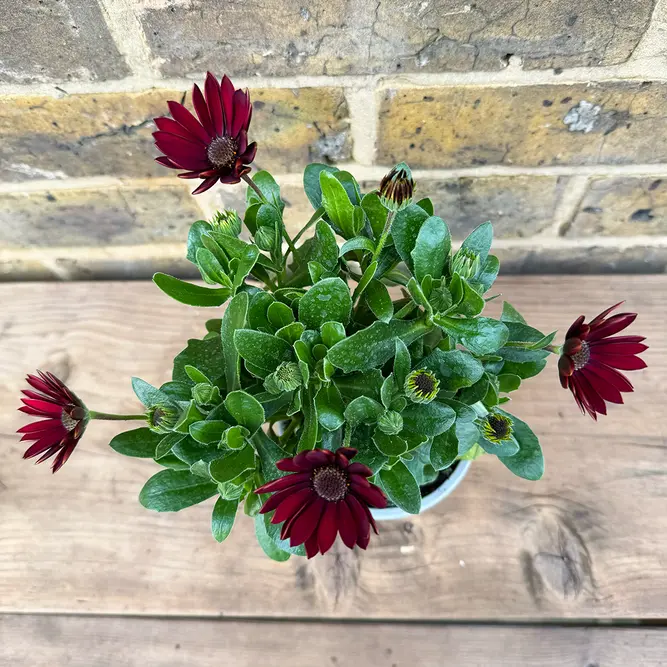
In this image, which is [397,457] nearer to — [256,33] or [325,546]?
[325,546]

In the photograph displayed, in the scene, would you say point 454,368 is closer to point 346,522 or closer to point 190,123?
point 346,522

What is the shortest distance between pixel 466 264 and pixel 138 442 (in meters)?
0.24

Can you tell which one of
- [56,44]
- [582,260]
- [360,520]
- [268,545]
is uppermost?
[56,44]

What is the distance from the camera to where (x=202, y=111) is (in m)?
0.35

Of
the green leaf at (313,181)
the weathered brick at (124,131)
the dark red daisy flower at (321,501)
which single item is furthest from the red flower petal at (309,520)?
the weathered brick at (124,131)

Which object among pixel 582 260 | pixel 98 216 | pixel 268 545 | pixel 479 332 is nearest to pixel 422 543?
pixel 268 545

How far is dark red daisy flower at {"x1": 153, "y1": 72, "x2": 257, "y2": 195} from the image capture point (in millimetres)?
341

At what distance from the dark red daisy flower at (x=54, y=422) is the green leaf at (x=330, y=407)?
154 millimetres

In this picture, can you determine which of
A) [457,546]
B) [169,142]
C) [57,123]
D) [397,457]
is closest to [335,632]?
[457,546]

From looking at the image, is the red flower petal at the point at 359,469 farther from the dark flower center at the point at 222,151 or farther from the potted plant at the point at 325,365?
the dark flower center at the point at 222,151

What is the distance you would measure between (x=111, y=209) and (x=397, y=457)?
0.46 meters

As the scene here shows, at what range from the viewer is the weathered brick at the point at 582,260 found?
66 centimetres

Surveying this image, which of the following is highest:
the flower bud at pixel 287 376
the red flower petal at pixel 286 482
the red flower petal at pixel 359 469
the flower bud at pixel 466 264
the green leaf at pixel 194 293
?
the flower bud at pixel 466 264

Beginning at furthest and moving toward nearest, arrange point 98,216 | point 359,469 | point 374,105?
point 98,216 → point 374,105 → point 359,469
